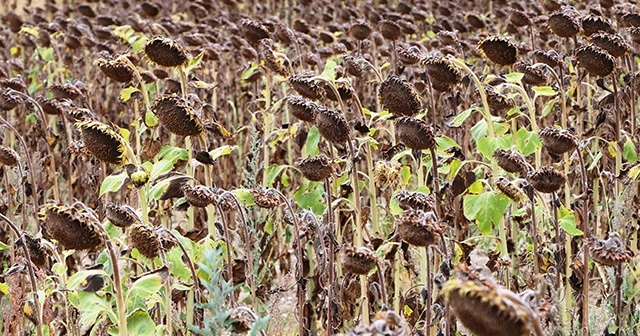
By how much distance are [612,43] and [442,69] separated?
80 centimetres

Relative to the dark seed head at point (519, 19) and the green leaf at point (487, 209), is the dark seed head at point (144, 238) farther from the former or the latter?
the dark seed head at point (519, 19)

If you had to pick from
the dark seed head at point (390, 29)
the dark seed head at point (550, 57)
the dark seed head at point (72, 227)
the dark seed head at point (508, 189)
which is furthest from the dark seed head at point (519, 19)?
the dark seed head at point (72, 227)

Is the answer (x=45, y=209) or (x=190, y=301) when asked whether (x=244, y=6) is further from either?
(x=45, y=209)

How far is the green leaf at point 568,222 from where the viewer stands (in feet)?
9.37

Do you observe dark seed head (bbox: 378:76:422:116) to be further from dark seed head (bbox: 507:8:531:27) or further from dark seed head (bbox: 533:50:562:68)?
dark seed head (bbox: 507:8:531:27)

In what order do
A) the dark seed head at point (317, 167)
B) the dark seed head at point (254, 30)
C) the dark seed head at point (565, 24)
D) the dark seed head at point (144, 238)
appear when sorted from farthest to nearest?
the dark seed head at point (254, 30) < the dark seed head at point (565, 24) < the dark seed head at point (317, 167) < the dark seed head at point (144, 238)

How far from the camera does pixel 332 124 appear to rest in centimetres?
260

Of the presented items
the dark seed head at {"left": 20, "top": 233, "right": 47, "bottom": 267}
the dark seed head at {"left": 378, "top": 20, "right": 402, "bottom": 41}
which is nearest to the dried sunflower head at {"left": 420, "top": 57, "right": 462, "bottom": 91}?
the dark seed head at {"left": 20, "top": 233, "right": 47, "bottom": 267}

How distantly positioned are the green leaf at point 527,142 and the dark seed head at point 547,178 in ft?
1.62

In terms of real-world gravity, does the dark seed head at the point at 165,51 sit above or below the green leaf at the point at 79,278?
above

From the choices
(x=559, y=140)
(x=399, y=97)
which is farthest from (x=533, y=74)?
(x=399, y=97)

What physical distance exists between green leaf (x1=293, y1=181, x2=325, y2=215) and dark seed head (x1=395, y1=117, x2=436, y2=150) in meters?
0.63

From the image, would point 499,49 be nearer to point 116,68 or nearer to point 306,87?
point 306,87

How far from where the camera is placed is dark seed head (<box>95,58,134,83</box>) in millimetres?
3035
